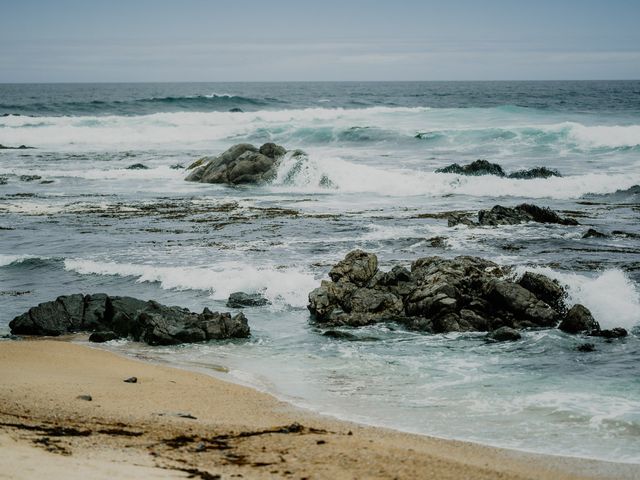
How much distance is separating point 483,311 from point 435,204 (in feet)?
46.9

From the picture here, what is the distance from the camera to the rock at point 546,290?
1390 centimetres

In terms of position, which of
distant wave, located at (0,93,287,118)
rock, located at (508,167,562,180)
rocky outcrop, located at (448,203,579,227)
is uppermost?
distant wave, located at (0,93,287,118)

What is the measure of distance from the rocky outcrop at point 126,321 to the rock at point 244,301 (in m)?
1.64

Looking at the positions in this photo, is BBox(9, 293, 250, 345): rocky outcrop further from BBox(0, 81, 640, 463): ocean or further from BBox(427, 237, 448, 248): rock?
BBox(427, 237, 448, 248): rock

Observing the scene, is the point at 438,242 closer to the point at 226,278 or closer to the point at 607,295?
the point at 607,295

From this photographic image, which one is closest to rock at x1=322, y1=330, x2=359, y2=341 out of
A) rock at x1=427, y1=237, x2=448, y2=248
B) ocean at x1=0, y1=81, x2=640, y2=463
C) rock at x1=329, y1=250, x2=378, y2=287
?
ocean at x1=0, y1=81, x2=640, y2=463

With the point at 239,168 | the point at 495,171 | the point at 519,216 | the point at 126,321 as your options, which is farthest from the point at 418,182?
the point at 126,321

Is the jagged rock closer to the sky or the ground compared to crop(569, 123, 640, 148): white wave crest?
closer to the ground

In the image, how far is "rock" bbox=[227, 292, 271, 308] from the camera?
14.9m

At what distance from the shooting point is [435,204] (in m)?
27.4

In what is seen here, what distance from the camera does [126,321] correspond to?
1294 cm

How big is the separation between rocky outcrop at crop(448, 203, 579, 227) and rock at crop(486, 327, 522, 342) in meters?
9.44

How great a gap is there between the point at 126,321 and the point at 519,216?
43.3 feet

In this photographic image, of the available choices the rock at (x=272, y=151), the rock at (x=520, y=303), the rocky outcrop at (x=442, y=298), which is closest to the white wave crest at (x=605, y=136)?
the rock at (x=272, y=151)
